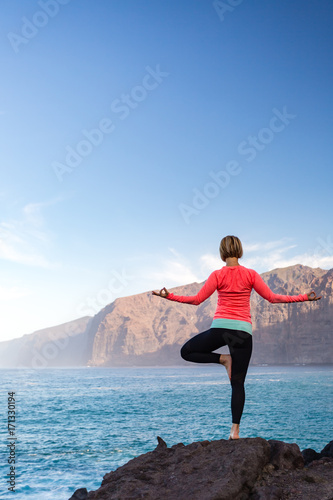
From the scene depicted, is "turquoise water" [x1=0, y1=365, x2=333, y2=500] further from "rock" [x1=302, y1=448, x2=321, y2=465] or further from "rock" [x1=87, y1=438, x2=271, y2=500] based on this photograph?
"rock" [x1=87, y1=438, x2=271, y2=500]

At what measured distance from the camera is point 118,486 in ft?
15.2

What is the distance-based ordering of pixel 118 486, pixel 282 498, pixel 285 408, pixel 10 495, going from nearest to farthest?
pixel 282 498
pixel 118 486
pixel 10 495
pixel 285 408

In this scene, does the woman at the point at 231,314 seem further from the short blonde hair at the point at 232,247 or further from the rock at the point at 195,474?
the rock at the point at 195,474

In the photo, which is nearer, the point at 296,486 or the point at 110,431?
the point at 296,486

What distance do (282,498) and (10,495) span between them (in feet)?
43.8

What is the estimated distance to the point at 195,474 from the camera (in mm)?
4617

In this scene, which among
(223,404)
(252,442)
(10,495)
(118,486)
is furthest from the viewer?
(223,404)

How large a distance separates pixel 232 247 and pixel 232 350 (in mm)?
1256

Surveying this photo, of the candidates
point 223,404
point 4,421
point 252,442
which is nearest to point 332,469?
point 252,442

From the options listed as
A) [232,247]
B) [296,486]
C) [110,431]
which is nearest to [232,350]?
[232,247]

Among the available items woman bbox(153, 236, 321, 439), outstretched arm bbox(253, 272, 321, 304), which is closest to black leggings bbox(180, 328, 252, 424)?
woman bbox(153, 236, 321, 439)

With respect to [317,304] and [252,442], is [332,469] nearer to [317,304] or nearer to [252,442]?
[252,442]

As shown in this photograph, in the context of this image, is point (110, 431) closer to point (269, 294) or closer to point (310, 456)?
point (310, 456)

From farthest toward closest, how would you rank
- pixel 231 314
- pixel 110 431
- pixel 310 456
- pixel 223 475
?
pixel 110 431 → pixel 310 456 → pixel 231 314 → pixel 223 475
